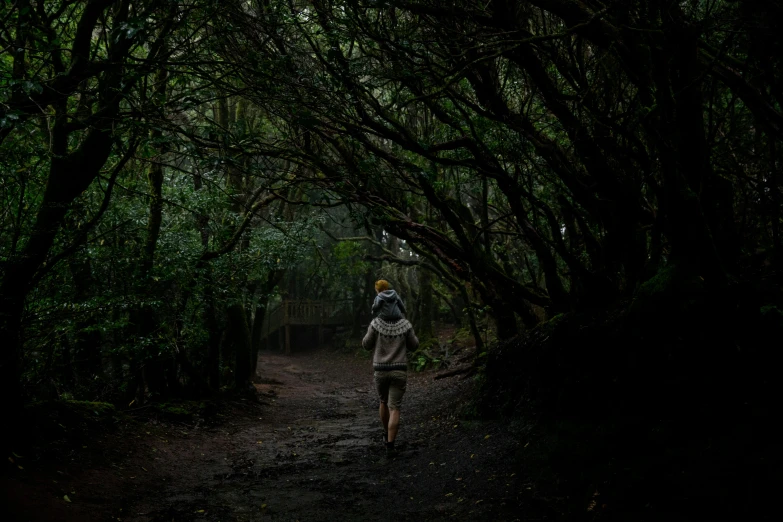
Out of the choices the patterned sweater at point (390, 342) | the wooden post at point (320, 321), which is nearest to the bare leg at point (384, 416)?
the patterned sweater at point (390, 342)

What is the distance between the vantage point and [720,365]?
163 inches

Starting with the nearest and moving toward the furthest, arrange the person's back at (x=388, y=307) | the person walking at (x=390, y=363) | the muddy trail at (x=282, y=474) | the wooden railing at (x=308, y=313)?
the muddy trail at (x=282, y=474) → the person walking at (x=390, y=363) → the person's back at (x=388, y=307) → the wooden railing at (x=308, y=313)

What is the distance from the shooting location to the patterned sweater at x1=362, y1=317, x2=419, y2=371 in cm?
768

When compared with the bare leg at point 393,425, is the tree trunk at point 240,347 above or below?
above

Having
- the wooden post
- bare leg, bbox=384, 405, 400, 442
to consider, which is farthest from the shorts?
the wooden post

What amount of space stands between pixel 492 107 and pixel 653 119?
253 centimetres

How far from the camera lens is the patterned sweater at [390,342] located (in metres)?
7.68

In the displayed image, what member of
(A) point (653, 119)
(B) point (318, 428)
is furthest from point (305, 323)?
(A) point (653, 119)

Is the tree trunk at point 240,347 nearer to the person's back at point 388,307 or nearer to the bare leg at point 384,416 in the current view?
the person's back at point 388,307

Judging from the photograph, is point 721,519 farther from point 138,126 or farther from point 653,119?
point 138,126

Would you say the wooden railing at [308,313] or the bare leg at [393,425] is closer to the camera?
the bare leg at [393,425]

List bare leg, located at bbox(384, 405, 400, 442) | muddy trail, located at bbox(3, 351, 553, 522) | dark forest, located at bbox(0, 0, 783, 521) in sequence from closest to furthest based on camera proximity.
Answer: dark forest, located at bbox(0, 0, 783, 521)
muddy trail, located at bbox(3, 351, 553, 522)
bare leg, located at bbox(384, 405, 400, 442)

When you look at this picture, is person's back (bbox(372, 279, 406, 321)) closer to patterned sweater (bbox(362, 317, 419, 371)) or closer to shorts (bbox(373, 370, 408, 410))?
patterned sweater (bbox(362, 317, 419, 371))

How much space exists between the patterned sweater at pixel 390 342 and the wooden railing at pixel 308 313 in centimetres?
2319
